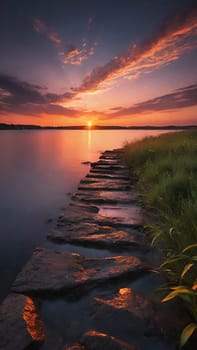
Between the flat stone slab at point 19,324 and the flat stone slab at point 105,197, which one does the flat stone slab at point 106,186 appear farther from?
the flat stone slab at point 19,324

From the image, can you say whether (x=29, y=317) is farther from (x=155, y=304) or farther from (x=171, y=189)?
(x=171, y=189)

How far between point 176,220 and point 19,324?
2.23 meters


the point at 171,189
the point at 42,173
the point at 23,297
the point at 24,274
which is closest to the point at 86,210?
the point at 171,189

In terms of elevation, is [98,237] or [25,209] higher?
[98,237]

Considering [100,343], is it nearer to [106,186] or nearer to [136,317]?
[136,317]

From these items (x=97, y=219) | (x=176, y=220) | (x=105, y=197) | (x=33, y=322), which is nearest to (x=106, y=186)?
(x=105, y=197)

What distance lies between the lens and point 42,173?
13.1 metres

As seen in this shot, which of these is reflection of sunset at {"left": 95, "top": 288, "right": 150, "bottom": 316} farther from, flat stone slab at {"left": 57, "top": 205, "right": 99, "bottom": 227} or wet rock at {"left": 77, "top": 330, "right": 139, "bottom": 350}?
flat stone slab at {"left": 57, "top": 205, "right": 99, "bottom": 227}

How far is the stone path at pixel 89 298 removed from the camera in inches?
69.4

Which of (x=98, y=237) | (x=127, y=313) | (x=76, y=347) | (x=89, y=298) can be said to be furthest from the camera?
(x=98, y=237)

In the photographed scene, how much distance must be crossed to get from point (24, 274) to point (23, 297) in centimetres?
42

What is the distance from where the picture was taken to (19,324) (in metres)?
1.86

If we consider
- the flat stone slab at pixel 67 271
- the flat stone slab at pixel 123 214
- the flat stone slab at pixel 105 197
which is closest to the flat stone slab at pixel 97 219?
the flat stone slab at pixel 123 214

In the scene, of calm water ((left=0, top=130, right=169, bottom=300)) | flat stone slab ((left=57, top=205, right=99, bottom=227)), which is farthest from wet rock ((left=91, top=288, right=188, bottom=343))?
flat stone slab ((left=57, top=205, right=99, bottom=227))
